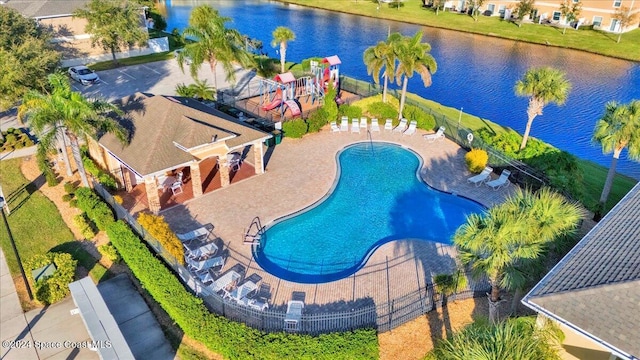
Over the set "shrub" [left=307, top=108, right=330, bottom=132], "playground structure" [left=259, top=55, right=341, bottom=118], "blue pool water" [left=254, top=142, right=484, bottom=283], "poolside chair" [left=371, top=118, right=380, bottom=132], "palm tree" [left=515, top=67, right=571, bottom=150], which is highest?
"palm tree" [left=515, top=67, right=571, bottom=150]

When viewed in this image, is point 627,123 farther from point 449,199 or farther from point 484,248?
point 484,248

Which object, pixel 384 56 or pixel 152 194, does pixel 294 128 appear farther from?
pixel 152 194

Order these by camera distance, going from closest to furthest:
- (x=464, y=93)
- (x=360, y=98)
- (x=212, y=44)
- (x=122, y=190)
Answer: (x=122, y=190) → (x=212, y=44) → (x=360, y=98) → (x=464, y=93)

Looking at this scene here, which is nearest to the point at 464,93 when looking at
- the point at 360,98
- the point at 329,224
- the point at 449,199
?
the point at 360,98

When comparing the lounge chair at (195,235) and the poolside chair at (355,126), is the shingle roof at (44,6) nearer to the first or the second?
the poolside chair at (355,126)

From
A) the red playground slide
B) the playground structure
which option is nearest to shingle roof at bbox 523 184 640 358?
the playground structure

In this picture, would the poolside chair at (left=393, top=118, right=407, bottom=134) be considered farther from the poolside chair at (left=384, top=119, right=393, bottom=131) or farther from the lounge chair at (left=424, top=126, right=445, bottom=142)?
the lounge chair at (left=424, top=126, right=445, bottom=142)

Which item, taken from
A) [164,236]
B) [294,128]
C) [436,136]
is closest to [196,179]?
[164,236]
